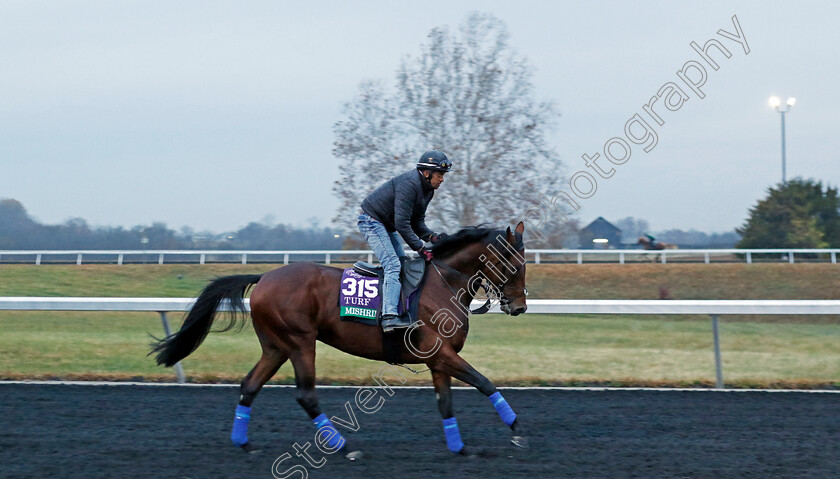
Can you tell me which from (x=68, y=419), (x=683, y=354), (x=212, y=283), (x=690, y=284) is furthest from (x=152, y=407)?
(x=690, y=284)

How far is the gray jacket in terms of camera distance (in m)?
5.88

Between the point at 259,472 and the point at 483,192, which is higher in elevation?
the point at 483,192

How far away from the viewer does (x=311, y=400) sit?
5621 millimetres

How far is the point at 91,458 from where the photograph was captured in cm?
511

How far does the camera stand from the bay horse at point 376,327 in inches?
223

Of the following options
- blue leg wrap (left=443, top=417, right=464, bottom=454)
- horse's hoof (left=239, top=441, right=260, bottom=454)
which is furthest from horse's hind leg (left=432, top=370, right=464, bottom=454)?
horse's hoof (left=239, top=441, right=260, bottom=454)

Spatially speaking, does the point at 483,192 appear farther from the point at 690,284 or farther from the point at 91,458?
the point at 91,458

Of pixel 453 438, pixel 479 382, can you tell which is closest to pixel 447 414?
pixel 453 438

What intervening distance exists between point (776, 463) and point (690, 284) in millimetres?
18688

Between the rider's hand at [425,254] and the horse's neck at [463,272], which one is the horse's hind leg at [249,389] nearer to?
the rider's hand at [425,254]

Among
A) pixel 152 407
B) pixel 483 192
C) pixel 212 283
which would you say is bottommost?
pixel 152 407

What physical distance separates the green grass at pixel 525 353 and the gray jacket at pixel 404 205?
3.23 meters

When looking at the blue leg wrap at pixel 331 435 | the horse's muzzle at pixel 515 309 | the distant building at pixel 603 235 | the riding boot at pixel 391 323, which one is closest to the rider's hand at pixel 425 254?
the riding boot at pixel 391 323

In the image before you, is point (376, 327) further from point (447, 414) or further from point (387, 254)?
point (447, 414)
